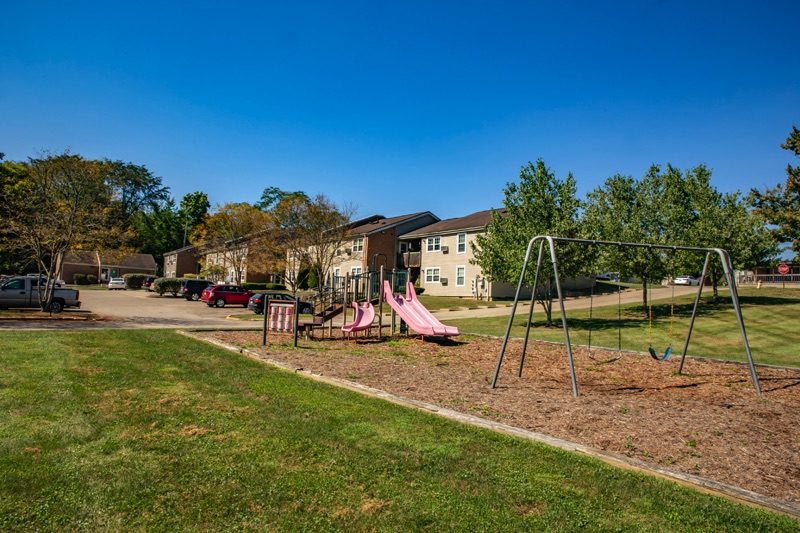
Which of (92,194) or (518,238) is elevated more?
(92,194)

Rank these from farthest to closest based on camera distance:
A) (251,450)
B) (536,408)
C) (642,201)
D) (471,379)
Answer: (642,201) < (471,379) < (536,408) < (251,450)

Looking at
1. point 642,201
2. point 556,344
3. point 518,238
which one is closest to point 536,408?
point 556,344

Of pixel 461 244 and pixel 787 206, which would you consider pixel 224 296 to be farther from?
pixel 787 206

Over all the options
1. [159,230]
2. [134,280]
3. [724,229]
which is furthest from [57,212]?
[159,230]

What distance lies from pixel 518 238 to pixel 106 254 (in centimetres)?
2216

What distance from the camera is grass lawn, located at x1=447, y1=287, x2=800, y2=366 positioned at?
16484 mm

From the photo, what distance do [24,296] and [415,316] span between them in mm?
21621

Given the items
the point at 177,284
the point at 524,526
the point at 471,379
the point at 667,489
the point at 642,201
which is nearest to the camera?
the point at 524,526

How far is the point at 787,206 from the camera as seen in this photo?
2769cm

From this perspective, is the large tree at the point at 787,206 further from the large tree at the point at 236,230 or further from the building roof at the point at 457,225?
the large tree at the point at 236,230

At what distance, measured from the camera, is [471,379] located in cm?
998

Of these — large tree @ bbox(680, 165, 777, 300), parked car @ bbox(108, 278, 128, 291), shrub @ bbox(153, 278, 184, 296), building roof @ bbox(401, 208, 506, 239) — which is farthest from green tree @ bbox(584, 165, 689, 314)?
parked car @ bbox(108, 278, 128, 291)

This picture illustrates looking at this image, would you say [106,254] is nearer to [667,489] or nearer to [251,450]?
[251,450]

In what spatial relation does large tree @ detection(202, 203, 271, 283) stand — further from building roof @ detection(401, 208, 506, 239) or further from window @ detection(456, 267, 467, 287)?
window @ detection(456, 267, 467, 287)
